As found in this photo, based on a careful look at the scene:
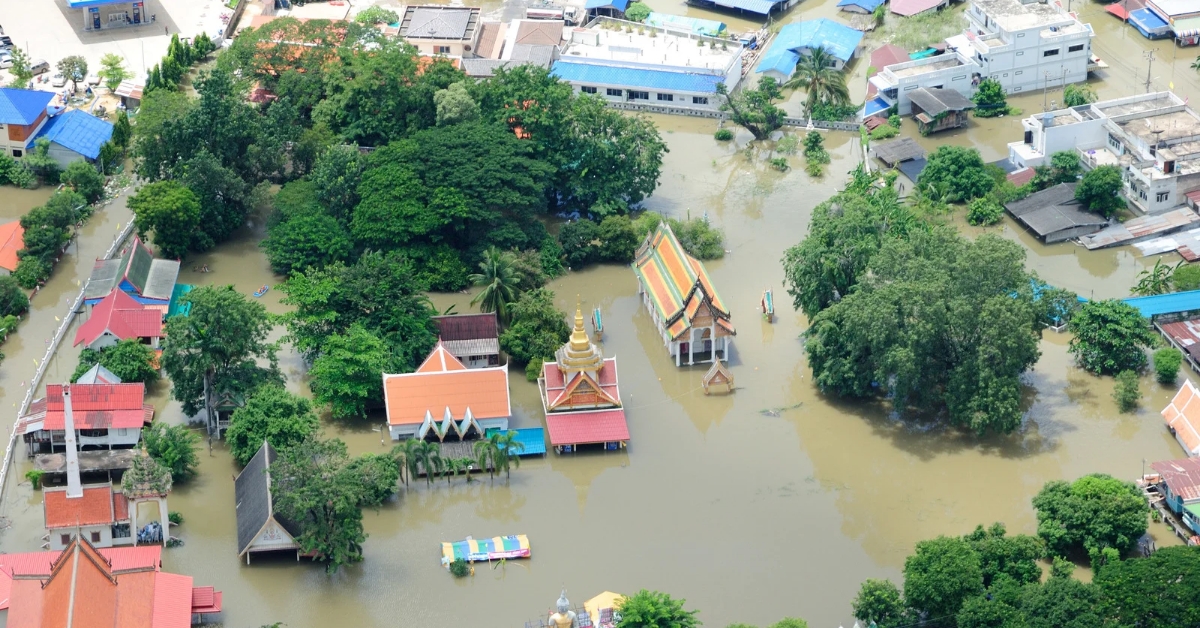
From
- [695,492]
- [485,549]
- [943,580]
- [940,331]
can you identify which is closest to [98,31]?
[485,549]

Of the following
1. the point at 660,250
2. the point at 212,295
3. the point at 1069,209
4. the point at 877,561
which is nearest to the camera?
the point at 877,561

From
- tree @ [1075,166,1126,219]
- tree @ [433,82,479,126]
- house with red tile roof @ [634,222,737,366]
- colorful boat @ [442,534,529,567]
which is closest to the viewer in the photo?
colorful boat @ [442,534,529,567]

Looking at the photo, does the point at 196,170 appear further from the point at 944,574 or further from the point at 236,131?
the point at 944,574

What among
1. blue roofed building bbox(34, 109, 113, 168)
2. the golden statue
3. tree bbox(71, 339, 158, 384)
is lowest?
the golden statue

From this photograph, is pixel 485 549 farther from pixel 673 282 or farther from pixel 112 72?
pixel 112 72

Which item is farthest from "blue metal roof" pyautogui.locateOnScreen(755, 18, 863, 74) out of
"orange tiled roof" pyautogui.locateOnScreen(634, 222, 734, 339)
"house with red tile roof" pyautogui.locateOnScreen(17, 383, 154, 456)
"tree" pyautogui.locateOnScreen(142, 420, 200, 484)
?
"tree" pyautogui.locateOnScreen(142, 420, 200, 484)

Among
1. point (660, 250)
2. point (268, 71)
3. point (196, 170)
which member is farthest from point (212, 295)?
point (268, 71)

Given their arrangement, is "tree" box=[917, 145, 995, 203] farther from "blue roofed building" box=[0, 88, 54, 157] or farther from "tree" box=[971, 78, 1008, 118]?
"blue roofed building" box=[0, 88, 54, 157]
